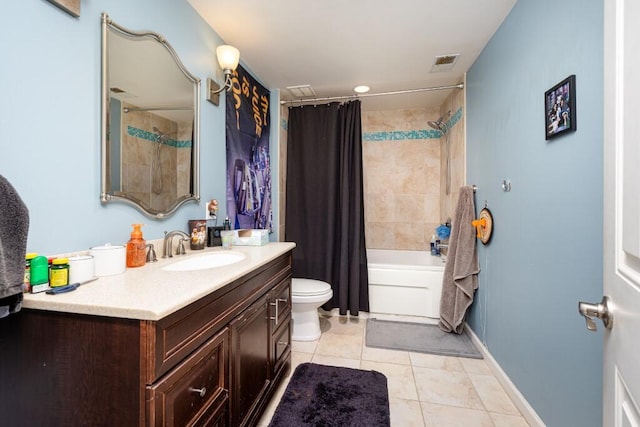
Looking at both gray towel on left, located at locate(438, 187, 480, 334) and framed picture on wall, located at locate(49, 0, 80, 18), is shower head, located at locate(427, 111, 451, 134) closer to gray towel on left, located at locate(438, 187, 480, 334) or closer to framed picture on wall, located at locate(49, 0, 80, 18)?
gray towel on left, located at locate(438, 187, 480, 334)

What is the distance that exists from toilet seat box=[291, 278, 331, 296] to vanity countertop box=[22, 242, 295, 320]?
1.19 metres

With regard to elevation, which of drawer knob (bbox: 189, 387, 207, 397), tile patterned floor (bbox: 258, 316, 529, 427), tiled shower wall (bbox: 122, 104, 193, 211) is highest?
tiled shower wall (bbox: 122, 104, 193, 211)

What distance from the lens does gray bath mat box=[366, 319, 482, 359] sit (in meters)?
2.17

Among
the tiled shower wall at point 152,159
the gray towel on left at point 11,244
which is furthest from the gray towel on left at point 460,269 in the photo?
the gray towel on left at point 11,244

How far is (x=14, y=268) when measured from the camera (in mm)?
703

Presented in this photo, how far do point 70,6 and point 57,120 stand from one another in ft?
1.32

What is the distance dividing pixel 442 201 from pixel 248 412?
287 centimetres

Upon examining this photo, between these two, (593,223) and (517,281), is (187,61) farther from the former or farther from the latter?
(517,281)

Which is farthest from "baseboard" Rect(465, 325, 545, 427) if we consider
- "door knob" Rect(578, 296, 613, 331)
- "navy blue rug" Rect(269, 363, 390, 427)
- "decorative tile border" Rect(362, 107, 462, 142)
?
"decorative tile border" Rect(362, 107, 462, 142)

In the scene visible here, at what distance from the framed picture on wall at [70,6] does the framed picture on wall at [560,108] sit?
1.88 m

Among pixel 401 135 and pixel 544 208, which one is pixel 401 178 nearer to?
pixel 401 135

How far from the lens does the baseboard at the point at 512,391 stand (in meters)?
1.42

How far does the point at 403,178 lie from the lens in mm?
3459

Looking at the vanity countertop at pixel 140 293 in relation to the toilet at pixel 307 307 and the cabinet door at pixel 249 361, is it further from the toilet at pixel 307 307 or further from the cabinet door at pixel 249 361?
the toilet at pixel 307 307
